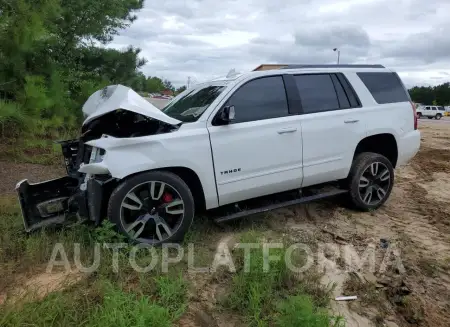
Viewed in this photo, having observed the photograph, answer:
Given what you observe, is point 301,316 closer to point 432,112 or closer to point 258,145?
point 258,145

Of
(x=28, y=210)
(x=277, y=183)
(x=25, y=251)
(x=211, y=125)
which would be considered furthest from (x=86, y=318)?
(x=277, y=183)

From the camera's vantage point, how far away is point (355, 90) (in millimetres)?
5297

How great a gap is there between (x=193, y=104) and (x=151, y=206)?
4.56 ft

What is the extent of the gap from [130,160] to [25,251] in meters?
1.28

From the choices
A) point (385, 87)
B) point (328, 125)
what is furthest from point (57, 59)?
point (385, 87)

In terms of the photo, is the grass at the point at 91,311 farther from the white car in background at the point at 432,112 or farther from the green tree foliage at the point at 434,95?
the green tree foliage at the point at 434,95

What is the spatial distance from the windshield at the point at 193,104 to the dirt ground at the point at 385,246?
4.49 feet

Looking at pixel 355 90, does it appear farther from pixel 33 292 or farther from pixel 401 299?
pixel 33 292

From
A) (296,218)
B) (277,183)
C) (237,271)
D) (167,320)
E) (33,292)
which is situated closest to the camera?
(167,320)

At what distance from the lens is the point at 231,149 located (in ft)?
14.1

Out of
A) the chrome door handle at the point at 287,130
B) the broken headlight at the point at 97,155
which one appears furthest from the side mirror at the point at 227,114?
the broken headlight at the point at 97,155

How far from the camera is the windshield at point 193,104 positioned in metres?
4.45

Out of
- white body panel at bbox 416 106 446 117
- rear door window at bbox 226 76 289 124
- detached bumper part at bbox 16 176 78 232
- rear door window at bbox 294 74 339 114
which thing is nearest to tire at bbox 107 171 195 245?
detached bumper part at bbox 16 176 78 232

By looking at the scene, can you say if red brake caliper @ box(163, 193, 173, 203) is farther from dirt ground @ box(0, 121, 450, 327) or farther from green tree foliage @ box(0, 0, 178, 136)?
green tree foliage @ box(0, 0, 178, 136)
